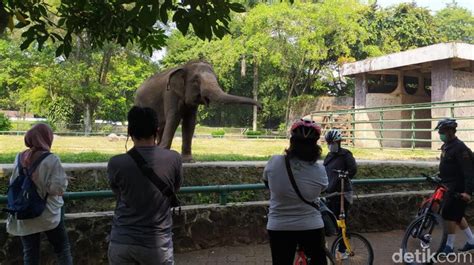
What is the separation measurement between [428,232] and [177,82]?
4.11 meters

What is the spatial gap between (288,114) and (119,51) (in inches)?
537

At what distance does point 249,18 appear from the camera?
32.3m

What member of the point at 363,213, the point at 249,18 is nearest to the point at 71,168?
the point at 363,213

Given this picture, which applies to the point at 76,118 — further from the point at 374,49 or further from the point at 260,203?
the point at 260,203

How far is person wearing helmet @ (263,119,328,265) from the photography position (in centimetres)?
330

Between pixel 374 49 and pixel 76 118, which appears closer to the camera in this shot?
pixel 374 49

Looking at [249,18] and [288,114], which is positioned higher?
[249,18]

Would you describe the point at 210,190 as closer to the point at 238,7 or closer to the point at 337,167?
the point at 337,167

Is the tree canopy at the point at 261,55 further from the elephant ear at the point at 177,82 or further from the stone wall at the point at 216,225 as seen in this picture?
the stone wall at the point at 216,225

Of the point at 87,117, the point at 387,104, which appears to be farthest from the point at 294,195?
the point at 87,117

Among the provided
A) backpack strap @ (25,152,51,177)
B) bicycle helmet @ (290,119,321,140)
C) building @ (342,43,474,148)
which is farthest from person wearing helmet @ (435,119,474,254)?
building @ (342,43,474,148)

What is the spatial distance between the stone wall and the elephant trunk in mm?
1413

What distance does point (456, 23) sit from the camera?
4681cm

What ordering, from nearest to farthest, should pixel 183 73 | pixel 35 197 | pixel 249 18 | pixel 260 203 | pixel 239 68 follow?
1. pixel 35 197
2. pixel 260 203
3. pixel 183 73
4. pixel 249 18
5. pixel 239 68
